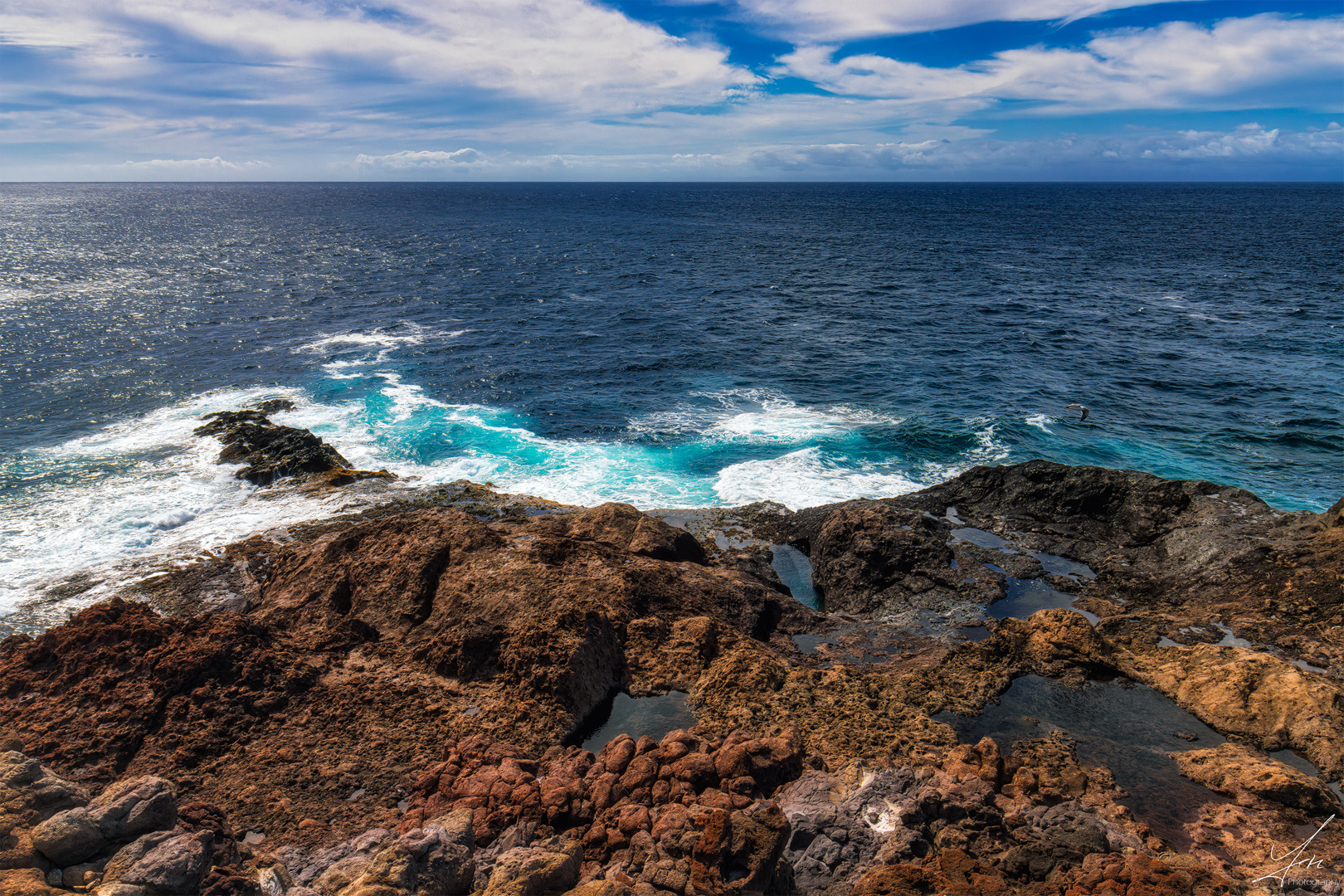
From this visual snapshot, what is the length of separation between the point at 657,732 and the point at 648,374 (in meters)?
35.8

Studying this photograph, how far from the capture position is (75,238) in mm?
124750

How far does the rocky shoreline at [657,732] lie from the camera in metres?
10.0

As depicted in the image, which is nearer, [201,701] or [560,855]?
[560,855]

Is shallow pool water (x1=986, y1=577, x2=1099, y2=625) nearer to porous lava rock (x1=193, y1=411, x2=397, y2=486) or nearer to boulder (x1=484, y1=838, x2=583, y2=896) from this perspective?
boulder (x1=484, y1=838, x2=583, y2=896)

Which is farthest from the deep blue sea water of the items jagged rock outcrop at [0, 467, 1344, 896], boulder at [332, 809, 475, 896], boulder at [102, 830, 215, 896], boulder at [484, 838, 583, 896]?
boulder at [484, 838, 583, 896]

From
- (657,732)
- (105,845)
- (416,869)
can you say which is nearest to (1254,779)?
(657,732)

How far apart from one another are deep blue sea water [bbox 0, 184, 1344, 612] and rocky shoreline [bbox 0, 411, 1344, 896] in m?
9.98

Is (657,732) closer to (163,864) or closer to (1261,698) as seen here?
(163,864)

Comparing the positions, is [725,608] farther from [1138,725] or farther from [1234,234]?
[1234,234]

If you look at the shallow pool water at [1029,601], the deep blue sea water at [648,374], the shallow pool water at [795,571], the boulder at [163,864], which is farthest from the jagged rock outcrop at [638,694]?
the deep blue sea water at [648,374]

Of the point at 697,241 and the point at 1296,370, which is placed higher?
the point at 697,241

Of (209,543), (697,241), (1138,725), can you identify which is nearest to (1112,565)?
(1138,725)

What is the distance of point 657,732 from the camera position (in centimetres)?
1477

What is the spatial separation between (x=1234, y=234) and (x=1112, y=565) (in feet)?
460
